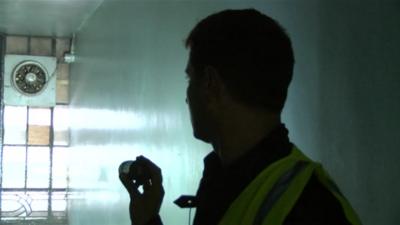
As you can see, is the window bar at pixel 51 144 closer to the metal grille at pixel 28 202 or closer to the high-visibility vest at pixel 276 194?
the metal grille at pixel 28 202

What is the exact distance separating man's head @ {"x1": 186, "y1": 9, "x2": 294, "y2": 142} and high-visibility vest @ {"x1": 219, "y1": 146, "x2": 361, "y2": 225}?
0.10 m

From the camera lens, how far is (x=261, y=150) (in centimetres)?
78

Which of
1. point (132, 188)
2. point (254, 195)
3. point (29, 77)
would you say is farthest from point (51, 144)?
point (254, 195)

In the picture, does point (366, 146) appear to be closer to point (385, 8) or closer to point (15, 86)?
point (385, 8)

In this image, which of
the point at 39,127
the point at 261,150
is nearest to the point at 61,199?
the point at 39,127

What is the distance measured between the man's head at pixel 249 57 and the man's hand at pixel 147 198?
0.30 m

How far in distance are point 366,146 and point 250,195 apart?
2.39 ft

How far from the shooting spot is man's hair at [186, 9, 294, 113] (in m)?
0.76

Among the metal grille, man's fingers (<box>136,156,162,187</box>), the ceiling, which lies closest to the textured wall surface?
the ceiling

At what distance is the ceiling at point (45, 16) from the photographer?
16.4 feet

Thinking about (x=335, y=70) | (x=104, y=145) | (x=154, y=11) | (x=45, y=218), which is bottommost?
(x=45, y=218)

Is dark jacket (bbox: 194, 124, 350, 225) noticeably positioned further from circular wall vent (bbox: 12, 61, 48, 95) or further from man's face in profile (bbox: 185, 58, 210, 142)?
circular wall vent (bbox: 12, 61, 48, 95)

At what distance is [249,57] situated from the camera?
76 cm

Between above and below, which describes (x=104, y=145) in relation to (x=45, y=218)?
above
